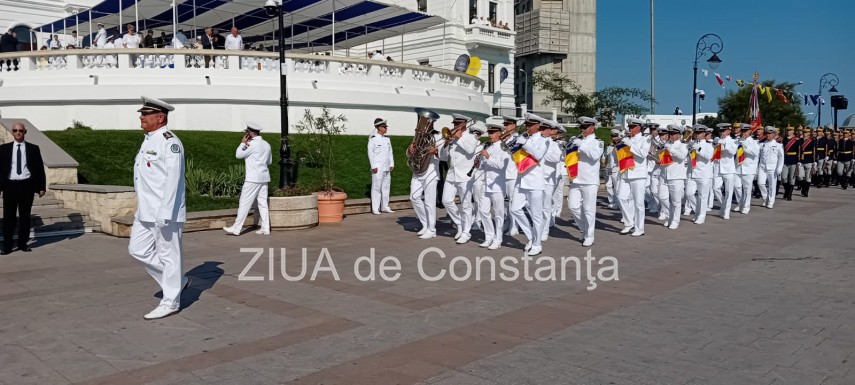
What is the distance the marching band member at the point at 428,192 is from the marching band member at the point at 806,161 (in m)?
14.0

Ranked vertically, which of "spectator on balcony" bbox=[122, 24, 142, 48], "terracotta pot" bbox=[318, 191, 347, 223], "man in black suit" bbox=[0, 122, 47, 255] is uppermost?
"spectator on balcony" bbox=[122, 24, 142, 48]

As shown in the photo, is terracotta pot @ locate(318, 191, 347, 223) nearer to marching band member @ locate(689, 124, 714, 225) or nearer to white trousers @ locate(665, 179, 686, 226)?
white trousers @ locate(665, 179, 686, 226)

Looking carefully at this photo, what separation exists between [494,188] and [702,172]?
5964 mm

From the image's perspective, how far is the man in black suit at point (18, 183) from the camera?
999 cm

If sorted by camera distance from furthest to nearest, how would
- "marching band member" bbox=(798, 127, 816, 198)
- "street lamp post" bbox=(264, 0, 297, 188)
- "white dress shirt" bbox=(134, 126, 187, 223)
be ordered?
"marching band member" bbox=(798, 127, 816, 198) → "street lamp post" bbox=(264, 0, 297, 188) → "white dress shirt" bbox=(134, 126, 187, 223)

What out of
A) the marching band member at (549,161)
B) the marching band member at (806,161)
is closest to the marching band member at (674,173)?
the marching band member at (549,161)

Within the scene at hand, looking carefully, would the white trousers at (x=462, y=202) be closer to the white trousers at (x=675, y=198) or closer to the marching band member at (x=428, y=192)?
the marching band member at (x=428, y=192)

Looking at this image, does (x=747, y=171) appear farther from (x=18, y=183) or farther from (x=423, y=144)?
(x=18, y=183)

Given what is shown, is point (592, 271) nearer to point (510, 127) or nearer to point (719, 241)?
point (510, 127)

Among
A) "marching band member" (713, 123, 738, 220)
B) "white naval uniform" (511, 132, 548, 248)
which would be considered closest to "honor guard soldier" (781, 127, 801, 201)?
"marching band member" (713, 123, 738, 220)

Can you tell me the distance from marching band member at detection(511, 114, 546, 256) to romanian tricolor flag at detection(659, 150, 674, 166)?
442 centimetres

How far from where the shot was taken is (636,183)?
12.3 meters

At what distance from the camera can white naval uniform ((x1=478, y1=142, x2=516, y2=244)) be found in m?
10.5

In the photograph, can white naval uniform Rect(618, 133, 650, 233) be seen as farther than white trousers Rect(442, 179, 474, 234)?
Yes
